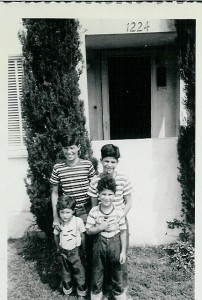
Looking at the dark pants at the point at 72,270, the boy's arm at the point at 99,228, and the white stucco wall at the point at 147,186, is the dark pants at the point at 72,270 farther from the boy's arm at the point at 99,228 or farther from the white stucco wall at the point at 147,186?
the white stucco wall at the point at 147,186

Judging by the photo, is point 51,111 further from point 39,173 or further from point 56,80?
point 39,173

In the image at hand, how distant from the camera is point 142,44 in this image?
407 cm

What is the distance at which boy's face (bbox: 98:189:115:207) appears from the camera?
8.75 ft

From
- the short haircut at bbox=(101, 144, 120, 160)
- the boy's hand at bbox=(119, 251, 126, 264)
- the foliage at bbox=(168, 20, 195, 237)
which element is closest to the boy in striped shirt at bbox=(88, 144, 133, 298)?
the short haircut at bbox=(101, 144, 120, 160)

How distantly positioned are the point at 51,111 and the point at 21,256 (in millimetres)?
1557

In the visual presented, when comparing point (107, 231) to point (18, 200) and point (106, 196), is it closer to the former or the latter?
point (106, 196)

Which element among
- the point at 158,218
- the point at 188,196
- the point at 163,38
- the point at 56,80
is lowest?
the point at 158,218

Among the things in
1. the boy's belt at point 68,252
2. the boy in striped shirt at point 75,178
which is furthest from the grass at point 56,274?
the boy in striped shirt at point 75,178

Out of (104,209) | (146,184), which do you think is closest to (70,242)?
(104,209)

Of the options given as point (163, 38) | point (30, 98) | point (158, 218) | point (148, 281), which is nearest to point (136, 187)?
point (158, 218)

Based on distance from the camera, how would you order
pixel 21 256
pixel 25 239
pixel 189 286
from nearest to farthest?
1. pixel 189 286
2. pixel 21 256
3. pixel 25 239

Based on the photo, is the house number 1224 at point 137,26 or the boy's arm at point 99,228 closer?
the boy's arm at point 99,228

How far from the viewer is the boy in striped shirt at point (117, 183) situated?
279 cm

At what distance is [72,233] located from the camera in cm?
283
